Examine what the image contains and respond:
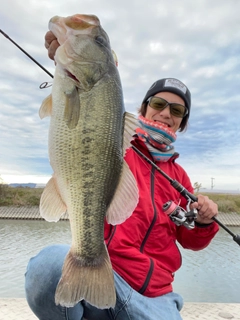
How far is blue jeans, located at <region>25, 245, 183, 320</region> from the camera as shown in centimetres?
170

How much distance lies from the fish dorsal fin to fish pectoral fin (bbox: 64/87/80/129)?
0.11 meters

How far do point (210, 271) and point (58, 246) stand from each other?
676cm

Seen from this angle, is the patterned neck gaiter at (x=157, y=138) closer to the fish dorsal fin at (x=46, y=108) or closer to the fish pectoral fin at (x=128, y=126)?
the fish pectoral fin at (x=128, y=126)

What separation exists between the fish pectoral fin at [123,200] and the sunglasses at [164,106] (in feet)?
4.20

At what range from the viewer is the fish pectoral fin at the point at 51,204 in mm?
1429

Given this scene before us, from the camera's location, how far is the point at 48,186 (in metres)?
1.44

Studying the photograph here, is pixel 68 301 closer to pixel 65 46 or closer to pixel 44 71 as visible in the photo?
pixel 65 46

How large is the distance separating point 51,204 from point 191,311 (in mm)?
2883

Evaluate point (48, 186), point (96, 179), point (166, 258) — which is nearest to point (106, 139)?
point (96, 179)

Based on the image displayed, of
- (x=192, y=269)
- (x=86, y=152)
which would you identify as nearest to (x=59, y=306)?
(x=86, y=152)

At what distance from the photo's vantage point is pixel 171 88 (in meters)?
2.78

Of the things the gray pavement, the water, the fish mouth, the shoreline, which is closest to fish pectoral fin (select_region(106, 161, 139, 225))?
the fish mouth

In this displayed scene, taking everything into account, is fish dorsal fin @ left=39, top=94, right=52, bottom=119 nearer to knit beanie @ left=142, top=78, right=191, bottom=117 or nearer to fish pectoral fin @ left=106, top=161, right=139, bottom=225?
fish pectoral fin @ left=106, top=161, right=139, bottom=225

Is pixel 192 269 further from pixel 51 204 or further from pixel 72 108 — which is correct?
pixel 72 108
